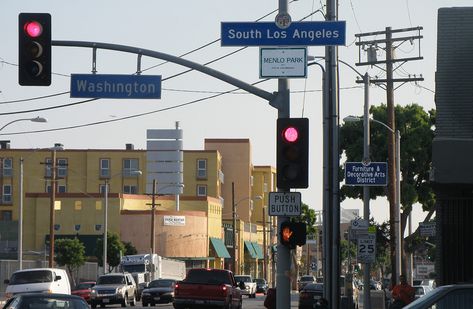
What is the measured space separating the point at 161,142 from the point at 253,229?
27.6 metres

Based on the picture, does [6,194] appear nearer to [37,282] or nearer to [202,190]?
[202,190]

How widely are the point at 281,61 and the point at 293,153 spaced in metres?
1.91

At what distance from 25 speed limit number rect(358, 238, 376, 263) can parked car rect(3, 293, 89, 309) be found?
16.8 m

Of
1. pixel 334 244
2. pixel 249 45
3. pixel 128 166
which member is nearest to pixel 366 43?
pixel 334 244

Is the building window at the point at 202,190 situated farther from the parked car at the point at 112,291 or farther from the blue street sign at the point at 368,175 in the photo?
the blue street sign at the point at 368,175

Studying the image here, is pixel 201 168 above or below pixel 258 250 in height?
above

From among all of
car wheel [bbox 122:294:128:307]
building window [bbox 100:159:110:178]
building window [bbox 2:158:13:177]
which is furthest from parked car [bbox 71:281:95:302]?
building window [bbox 100:159:110:178]

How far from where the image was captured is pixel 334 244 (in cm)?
3278

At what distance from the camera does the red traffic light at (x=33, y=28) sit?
22391mm

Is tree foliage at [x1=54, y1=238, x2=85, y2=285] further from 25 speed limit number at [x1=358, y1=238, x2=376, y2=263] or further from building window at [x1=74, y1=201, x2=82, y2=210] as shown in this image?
25 speed limit number at [x1=358, y1=238, x2=376, y2=263]

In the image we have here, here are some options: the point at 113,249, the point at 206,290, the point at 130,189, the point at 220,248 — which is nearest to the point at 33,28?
the point at 206,290

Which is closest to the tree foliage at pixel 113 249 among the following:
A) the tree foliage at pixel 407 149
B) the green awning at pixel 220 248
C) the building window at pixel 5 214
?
the green awning at pixel 220 248

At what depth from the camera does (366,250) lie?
122 ft

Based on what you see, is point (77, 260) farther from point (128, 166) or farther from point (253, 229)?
point (253, 229)
